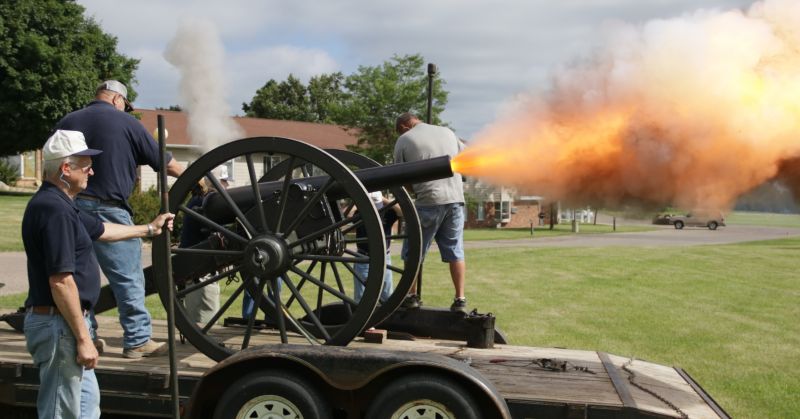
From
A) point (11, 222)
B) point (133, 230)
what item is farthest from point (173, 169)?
point (11, 222)

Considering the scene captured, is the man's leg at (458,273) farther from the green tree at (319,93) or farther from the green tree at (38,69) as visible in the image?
the green tree at (319,93)

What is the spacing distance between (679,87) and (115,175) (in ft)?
11.4

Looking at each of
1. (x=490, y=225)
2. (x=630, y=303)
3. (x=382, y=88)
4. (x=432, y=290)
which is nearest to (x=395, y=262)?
(x=432, y=290)

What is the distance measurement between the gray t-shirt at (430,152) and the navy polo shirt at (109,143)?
188cm

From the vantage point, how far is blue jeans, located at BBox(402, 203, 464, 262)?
19.7 ft

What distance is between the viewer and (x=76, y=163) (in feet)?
11.4

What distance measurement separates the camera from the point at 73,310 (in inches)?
131

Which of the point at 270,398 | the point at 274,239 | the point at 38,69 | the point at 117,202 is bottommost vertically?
the point at 270,398

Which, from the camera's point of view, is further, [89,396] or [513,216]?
[513,216]

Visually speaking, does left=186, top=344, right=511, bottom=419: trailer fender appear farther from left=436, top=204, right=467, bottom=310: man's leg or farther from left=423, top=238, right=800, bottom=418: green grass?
left=423, top=238, right=800, bottom=418: green grass

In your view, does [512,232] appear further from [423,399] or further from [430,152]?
[423,399]

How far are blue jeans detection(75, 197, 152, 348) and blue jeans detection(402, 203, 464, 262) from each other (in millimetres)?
2184

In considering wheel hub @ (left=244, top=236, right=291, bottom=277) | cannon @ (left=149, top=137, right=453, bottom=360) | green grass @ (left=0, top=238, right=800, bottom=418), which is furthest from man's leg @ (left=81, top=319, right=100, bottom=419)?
green grass @ (left=0, top=238, right=800, bottom=418)

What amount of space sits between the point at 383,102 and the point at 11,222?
15.7 meters
